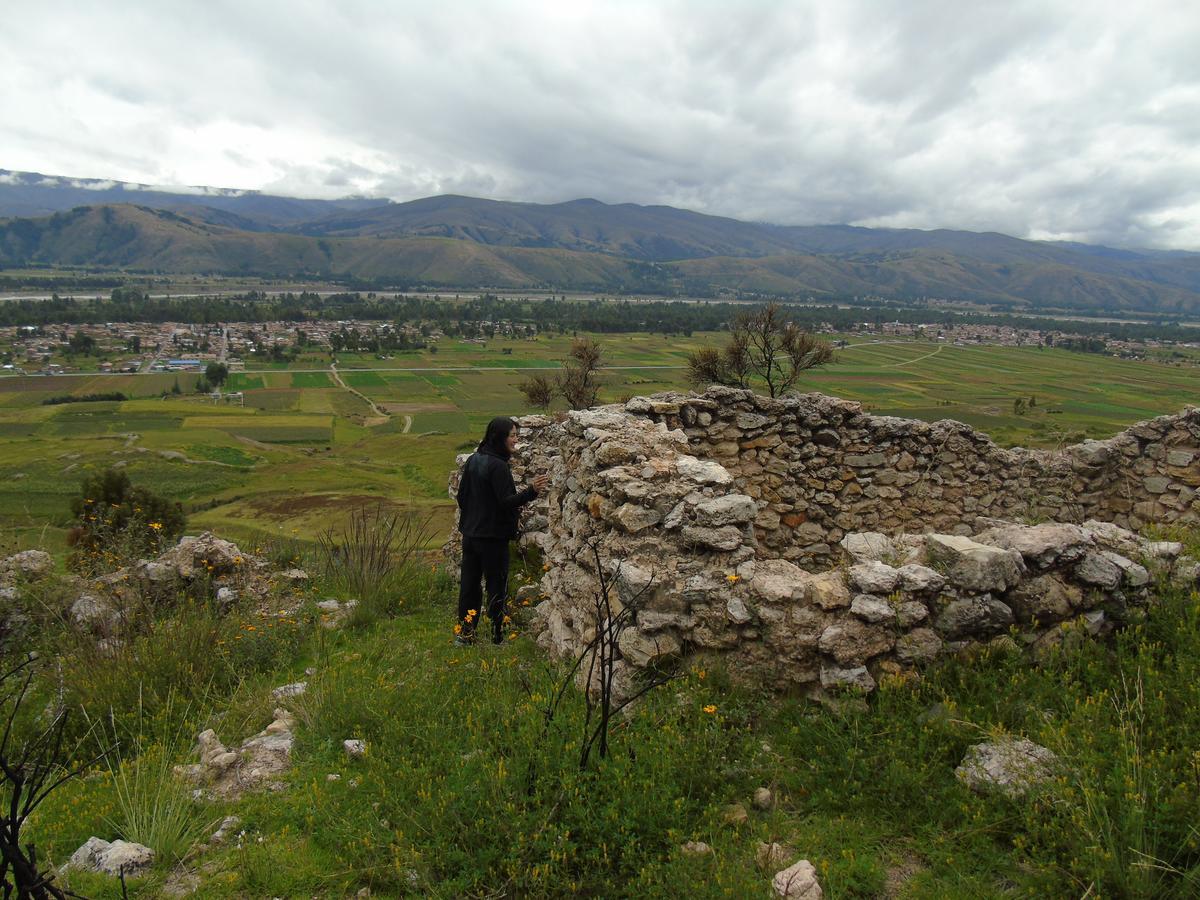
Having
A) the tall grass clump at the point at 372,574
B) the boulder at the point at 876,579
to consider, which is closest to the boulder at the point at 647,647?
the boulder at the point at 876,579

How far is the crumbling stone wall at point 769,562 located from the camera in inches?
209

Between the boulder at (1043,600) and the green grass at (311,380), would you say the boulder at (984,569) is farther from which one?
the green grass at (311,380)

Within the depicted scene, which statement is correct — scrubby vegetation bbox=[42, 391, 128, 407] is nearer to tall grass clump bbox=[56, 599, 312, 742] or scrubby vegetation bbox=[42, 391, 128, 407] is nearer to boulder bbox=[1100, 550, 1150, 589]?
tall grass clump bbox=[56, 599, 312, 742]

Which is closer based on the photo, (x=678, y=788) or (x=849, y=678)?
(x=678, y=788)

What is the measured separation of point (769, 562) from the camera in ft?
20.3

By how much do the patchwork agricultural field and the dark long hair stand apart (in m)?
23.9

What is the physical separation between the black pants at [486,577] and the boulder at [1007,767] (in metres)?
4.75

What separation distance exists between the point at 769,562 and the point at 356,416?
271 feet

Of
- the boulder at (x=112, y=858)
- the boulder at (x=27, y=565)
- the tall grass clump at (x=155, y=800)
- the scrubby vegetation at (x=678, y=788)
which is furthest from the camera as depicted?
the boulder at (x=27, y=565)

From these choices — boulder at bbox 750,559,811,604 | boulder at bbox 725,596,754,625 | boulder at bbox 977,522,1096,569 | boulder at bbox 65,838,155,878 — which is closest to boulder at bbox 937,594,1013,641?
boulder at bbox 977,522,1096,569

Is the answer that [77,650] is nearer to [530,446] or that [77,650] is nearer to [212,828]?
[212,828]

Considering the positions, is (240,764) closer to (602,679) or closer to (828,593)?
(602,679)

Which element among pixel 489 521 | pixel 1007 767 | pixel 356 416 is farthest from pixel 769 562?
pixel 356 416

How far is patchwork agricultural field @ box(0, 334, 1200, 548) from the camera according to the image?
160 feet
